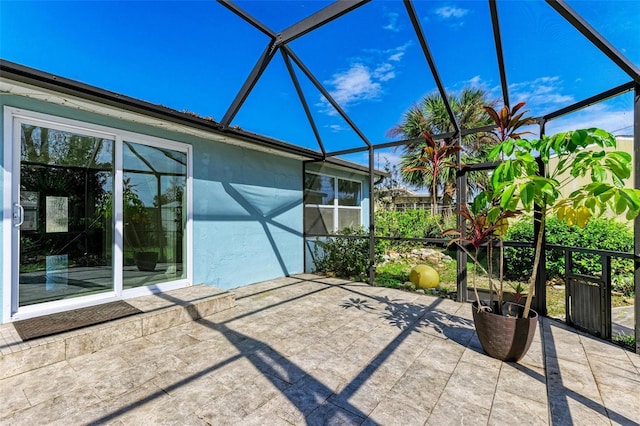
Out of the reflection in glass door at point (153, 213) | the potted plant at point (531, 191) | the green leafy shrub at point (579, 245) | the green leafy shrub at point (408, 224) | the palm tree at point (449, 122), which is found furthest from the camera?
the palm tree at point (449, 122)

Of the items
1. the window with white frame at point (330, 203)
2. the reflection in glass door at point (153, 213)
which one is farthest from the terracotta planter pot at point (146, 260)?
the window with white frame at point (330, 203)

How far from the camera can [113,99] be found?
302cm

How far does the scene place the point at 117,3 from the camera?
181 inches

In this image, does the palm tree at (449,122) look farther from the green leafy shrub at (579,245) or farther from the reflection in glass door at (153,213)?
the reflection in glass door at (153,213)

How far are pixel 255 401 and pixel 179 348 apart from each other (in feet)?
4.13

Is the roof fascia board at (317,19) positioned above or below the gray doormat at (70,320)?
above

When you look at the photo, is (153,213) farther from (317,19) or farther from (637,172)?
(637,172)

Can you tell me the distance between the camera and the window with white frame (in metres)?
6.64

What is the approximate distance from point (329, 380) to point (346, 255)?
157 inches

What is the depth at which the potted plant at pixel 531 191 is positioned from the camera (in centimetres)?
203

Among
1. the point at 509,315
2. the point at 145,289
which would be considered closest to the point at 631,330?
the point at 509,315

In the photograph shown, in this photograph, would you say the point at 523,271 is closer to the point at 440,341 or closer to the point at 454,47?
the point at 440,341

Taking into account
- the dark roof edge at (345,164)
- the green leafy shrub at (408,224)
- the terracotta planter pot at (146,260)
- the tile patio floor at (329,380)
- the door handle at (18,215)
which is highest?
the dark roof edge at (345,164)

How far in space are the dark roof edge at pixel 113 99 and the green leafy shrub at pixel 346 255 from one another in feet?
8.85
